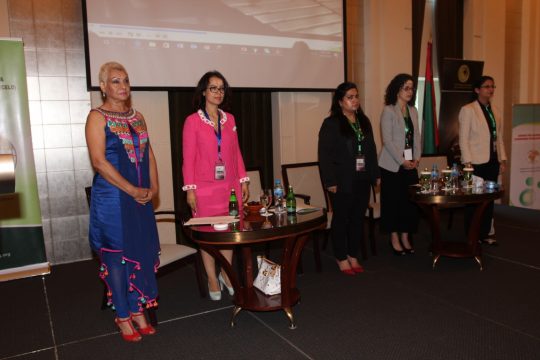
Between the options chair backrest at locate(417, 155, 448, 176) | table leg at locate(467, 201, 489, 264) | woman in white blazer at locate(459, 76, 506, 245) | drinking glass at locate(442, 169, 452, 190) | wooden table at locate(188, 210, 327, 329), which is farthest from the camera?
chair backrest at locate(417, 155, 448, 176)

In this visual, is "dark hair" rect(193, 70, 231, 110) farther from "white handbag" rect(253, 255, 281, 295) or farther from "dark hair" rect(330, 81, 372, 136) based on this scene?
"white handbag" rect(253, 255, 281, 295)

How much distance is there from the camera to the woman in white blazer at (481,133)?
420 centimetres

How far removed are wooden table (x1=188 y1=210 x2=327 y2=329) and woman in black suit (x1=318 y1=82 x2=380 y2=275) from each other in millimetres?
761

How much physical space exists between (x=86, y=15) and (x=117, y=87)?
1.83 m

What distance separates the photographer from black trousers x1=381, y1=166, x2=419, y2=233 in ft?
13.1

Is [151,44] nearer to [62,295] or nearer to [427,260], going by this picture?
[62,295]

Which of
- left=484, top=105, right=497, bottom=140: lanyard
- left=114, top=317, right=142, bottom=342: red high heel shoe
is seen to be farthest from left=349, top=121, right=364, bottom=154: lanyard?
left=114, top=317, right=142, bottom=342: red high heel shoe

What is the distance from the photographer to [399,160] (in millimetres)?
3877

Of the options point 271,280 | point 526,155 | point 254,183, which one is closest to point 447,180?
point 254,183

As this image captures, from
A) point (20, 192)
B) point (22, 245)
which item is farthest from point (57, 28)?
point (22, 245)

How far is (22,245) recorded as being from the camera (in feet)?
12.4

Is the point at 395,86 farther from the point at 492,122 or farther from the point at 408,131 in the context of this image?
the point at 492,122

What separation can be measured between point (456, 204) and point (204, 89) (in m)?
2.19

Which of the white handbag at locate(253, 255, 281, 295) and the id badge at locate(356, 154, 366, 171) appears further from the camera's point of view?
the id badge at locate(356, 154, 366, 171)
